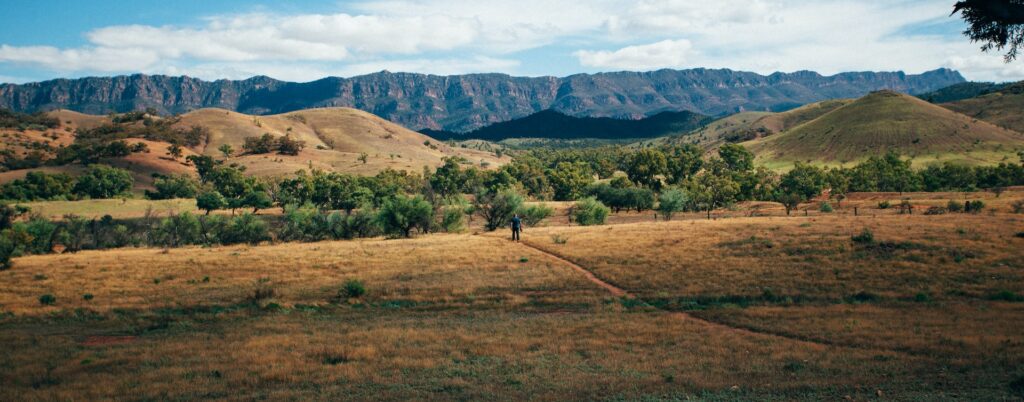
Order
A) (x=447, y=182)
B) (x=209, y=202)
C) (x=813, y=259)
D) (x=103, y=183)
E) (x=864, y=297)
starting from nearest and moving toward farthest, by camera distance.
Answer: (x=864, y=297), (x=813, y=259), (x=209, y=202), (x=103, y=183), (x=447, y=182)

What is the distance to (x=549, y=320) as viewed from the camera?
26.3 meters

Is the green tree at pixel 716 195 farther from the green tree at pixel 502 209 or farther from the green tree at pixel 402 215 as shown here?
the green tree at pixel 402 215

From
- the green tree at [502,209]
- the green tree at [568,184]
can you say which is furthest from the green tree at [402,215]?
the green tree at [568,184]

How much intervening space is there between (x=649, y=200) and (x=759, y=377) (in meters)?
90.4

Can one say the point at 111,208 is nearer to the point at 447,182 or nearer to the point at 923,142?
the point at 447,182

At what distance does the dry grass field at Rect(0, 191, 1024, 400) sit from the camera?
17047mm

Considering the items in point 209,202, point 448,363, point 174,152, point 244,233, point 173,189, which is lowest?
point 244,233

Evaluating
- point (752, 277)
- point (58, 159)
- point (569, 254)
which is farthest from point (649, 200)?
point (58, 159)

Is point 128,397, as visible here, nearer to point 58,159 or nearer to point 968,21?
point 968,21

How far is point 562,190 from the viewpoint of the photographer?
139625 mm

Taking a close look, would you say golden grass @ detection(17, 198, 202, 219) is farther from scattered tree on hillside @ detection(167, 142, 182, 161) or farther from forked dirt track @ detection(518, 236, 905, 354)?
forked dirt track @ detection(518, 236, 905, 354)

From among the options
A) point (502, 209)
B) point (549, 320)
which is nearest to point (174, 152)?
point (502, 209)

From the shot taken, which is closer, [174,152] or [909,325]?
[909,325]

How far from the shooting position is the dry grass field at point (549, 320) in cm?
1705
